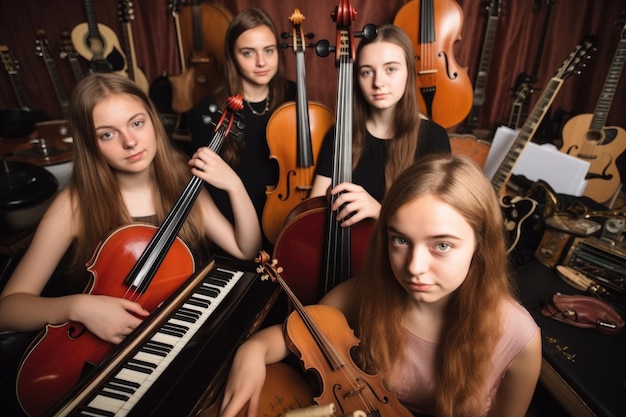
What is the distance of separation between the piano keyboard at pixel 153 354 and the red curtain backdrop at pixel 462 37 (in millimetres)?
2142

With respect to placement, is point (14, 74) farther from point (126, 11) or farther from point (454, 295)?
point (454, 295)

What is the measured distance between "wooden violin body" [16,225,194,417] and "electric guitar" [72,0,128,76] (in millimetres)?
2413

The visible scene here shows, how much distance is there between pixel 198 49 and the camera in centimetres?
278

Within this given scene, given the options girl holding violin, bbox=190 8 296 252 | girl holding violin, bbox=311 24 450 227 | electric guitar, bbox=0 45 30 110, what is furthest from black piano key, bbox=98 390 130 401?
electric guitar, bbox=0 45 30 110

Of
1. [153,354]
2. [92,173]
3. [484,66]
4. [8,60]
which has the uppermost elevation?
[8,60]

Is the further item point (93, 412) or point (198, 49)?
point (198, 49)

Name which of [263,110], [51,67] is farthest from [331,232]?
[51,67]

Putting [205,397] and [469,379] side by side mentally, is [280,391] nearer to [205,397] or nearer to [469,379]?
[205,397]

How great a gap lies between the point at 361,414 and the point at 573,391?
120 cm

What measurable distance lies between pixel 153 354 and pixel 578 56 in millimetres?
2610

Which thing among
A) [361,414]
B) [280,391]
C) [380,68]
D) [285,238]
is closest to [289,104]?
[380,68]

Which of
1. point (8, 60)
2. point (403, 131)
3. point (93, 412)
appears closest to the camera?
point (93, 412)

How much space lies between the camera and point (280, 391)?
3.59 feet

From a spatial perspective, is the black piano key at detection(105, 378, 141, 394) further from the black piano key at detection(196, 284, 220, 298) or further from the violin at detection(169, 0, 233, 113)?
the violin at detection(169, 0, 233, 113)
